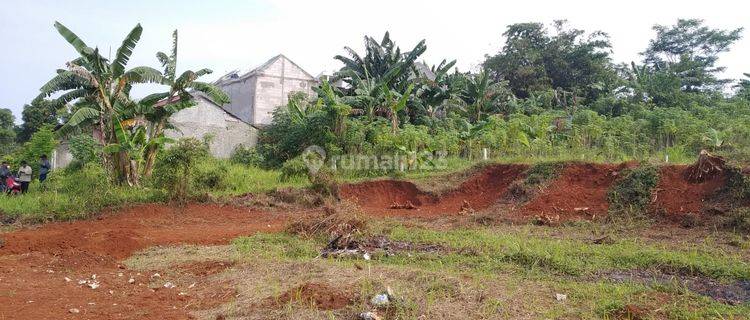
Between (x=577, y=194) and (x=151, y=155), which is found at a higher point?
(x=151, y=155)

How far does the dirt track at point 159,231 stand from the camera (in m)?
5.47

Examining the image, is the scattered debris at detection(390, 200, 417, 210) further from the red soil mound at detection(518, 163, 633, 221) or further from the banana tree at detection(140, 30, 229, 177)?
the banana tree at detection(140, 30, 229, 177)

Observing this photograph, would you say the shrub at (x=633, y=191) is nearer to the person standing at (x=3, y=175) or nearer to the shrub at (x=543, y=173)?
the shrub at (x=543, y=173)

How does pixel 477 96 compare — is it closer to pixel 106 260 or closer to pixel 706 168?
pixel 706 168

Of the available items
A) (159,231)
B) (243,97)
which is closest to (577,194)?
(159,231)

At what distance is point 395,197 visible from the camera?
14969 millimetres

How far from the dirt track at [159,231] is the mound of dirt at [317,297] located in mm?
865

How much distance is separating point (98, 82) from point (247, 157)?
24.5ft

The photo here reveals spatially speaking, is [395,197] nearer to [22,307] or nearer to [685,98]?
[22,307]

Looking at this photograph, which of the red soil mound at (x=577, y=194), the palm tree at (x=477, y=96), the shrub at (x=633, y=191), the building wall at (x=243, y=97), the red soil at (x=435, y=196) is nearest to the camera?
the shrub at (x=633, y=191)

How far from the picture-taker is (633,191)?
36.4 ft

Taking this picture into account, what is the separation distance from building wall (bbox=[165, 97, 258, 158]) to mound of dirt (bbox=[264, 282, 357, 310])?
18008 millimetres

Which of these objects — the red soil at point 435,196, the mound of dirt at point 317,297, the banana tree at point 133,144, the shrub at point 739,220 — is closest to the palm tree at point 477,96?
the red soil at point 435,196

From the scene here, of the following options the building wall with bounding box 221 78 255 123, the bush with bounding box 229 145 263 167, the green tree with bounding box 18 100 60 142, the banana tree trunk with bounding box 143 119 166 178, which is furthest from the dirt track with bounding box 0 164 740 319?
the green tree with bounding box 18 100 60 142
